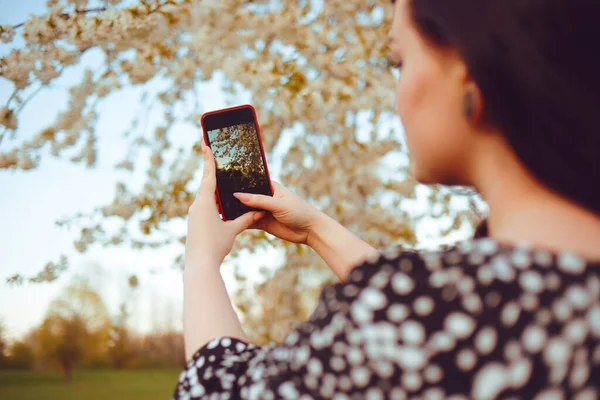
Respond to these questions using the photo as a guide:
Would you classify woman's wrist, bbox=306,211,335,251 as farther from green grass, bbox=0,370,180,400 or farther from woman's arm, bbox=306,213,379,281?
green grass, bbox=0,370,180,400

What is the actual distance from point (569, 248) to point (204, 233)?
24.8 inches

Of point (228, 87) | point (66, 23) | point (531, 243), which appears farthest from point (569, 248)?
point (228, 87)

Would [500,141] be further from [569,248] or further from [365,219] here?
[365,219]

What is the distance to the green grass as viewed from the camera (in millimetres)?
11500

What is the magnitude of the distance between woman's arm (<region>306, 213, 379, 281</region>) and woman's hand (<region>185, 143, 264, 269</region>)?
19 centimetres

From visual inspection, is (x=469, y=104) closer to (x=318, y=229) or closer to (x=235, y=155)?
(x=318, y=229)

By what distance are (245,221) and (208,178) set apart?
0.13 metres

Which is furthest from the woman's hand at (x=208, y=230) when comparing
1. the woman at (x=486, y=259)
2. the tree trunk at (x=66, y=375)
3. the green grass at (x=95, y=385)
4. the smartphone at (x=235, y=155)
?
the tree trunk at (x=66, y=375)

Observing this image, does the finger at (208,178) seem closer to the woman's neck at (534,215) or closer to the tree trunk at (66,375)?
the woman's neck at (534,215)

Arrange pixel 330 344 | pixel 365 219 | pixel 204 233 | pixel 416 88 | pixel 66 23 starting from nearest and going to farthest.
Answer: pixel 330 344
pixel 416 88
pixel 204 233
pixel 66 23
pixel 365 219

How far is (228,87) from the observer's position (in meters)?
3.96

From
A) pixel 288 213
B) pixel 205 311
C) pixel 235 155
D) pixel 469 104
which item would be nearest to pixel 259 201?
pixel 288 213

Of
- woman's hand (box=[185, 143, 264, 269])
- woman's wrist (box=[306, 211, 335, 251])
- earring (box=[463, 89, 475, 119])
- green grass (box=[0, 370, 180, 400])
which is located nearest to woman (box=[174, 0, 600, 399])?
earring (box=[463, 89, 475, 119])

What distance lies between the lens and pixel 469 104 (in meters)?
0.69
